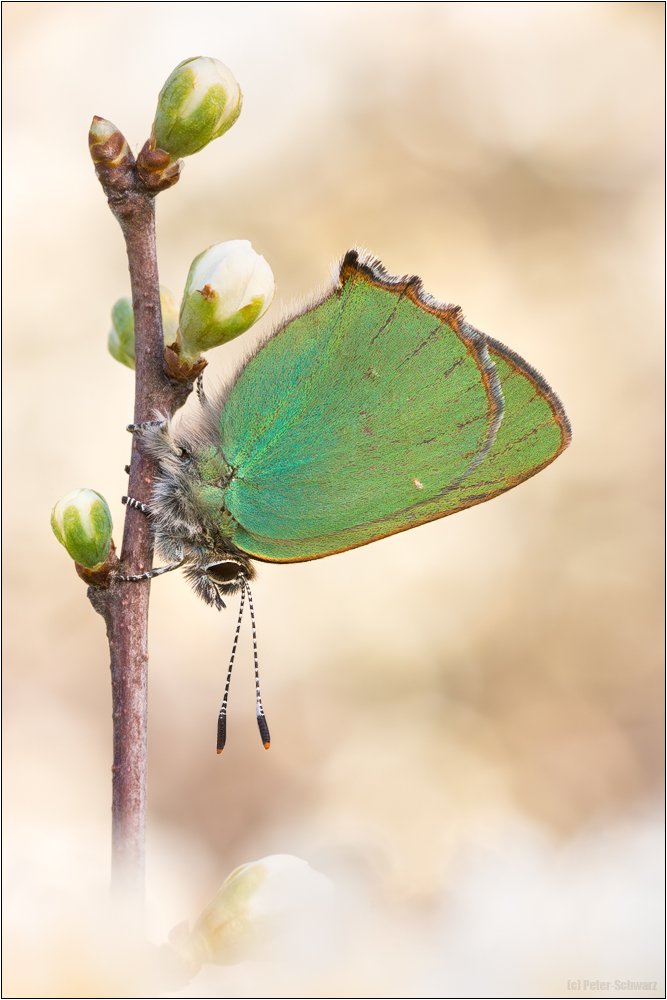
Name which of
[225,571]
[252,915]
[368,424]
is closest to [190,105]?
[368,424]

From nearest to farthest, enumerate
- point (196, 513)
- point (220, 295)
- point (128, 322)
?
point (220, 295) → point (196, 513) → point (128, 322)

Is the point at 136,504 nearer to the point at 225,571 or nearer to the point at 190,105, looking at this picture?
the point at 225,571

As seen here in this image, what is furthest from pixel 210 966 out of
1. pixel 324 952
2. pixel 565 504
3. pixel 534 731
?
pixel 565 504

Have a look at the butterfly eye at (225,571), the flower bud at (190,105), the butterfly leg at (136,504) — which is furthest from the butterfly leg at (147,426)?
the flower bud at (190,105)

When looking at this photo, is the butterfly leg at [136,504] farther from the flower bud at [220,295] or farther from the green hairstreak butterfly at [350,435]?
the flower bud at [220,295]

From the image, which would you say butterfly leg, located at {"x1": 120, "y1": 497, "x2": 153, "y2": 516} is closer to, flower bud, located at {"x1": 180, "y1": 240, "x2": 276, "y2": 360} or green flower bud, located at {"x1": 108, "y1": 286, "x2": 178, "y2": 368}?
flower bud, located at {"x1": 180, "y1": 240, "x2": 276, "y2": 360}

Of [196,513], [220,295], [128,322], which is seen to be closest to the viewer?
[220,295]
